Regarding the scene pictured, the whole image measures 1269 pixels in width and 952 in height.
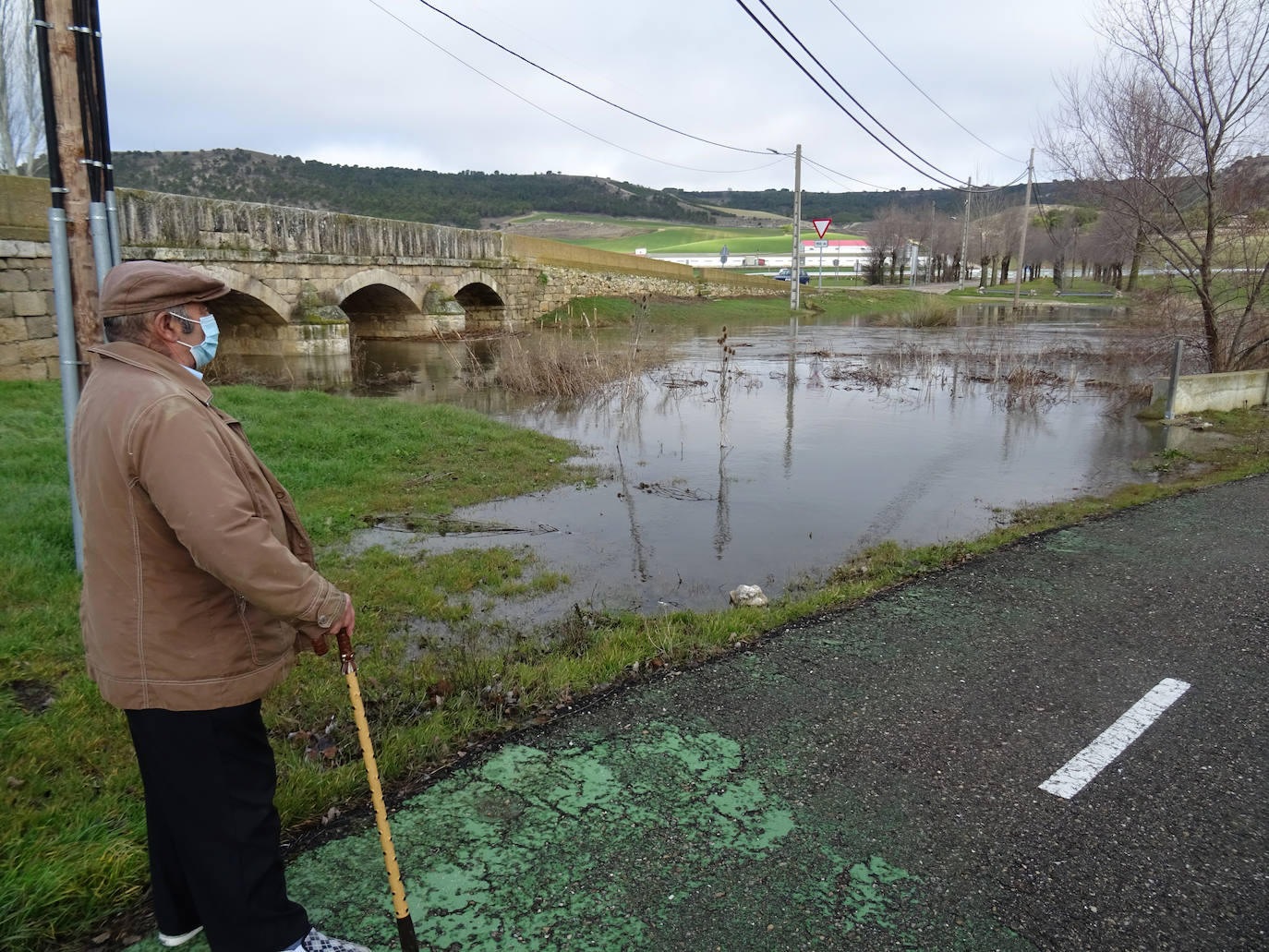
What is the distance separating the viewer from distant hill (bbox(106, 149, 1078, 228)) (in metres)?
65.3

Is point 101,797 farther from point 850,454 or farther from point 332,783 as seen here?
point 850,454

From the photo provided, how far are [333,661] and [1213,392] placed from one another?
568 inches

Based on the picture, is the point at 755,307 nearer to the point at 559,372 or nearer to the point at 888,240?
the point at 559,372

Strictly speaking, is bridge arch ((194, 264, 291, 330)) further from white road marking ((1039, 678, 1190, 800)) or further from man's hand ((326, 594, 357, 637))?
white road marking ((1039, 678, 1190, 800))

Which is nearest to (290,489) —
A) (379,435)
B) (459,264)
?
(379,435)

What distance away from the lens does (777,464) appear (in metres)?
10.6

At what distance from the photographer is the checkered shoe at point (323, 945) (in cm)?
250

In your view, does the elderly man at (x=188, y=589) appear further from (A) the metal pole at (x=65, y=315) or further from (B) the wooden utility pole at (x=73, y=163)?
(A) the metal pole at (x=65, y=315)

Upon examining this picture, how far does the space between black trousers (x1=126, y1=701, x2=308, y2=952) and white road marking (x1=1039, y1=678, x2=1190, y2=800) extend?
9.74 ft

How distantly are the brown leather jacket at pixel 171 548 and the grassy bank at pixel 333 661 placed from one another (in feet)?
3.66

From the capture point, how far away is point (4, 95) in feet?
→ 109

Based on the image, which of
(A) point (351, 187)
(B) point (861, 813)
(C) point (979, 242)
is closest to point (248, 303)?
(B) point (861, 813)

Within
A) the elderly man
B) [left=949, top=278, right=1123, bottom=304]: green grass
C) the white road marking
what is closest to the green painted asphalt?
the white road marking

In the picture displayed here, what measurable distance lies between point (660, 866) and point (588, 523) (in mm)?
5091
